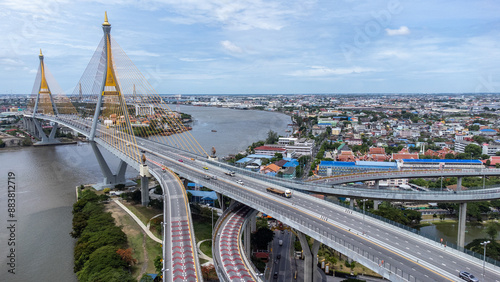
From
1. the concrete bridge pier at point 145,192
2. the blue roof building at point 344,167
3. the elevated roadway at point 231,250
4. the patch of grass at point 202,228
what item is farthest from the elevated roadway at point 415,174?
the concrete bridge pier at point 145,192

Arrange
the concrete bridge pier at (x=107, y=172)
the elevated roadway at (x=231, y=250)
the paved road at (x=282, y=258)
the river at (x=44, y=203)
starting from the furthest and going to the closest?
the concrete bridge pier at (x=107, y=172) < the river at (x=44, y=203) < the paved road at (x=282, y=258) < the elevated roadway at (x=231, y=250)

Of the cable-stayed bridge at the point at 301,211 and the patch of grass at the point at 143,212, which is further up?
the cable-stayed bridge at the point at 301,211

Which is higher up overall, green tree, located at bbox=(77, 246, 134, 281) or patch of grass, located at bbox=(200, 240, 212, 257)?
green tree, located at bbox=(77, 246, 134, 281)

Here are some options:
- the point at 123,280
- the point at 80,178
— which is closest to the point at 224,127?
the point at 80,178

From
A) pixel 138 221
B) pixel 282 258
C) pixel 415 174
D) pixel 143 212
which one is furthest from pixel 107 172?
pixel 415 174

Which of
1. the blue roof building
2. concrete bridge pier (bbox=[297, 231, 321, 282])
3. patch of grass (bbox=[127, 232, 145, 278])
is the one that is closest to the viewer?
concrete bridge pier (bbox=[297, 231, 321, 282])

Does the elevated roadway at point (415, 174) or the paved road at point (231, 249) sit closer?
the paved road at point (231, 249)

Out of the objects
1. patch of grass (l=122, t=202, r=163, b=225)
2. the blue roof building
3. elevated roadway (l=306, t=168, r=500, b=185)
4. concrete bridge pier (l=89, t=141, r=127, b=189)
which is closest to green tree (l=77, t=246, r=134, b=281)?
patch of grass (l=122, t=202, r=163, b=225)

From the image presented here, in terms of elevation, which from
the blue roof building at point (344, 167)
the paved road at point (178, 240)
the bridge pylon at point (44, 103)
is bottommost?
the blue roof building at point (344, 167)

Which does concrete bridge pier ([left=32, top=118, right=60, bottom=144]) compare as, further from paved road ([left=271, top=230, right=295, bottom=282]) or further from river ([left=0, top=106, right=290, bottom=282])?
paved road ([left=271, top=230, right=295, bottom=282])

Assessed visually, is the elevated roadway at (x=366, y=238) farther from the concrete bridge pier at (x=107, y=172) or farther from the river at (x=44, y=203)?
the concrete bridge pier at (x=107, y=172)
